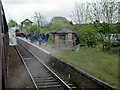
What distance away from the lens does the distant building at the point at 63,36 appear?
19191mm

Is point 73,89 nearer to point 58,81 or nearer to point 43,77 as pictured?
point 58,81

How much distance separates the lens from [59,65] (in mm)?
12492

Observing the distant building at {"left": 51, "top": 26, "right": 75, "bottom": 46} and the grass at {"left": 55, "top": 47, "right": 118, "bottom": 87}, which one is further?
the distant building at {"left": 51, "top": 26, "right": 75, "bottom": 46}

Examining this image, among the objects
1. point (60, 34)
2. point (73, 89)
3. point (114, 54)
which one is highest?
point (60, 34)

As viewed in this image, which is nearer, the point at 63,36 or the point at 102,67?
the point at 102,67

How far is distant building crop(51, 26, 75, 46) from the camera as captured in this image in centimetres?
1919

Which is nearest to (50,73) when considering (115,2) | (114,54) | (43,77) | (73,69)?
(43,77)

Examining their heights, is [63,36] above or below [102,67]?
above

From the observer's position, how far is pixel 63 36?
20.3m

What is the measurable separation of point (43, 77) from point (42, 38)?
14.1 m

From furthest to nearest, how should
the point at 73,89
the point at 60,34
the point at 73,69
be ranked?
the point at 60,34 < the point at 73,69 < the point at 73,89

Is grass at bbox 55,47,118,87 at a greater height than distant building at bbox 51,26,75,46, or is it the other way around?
distant building at bbox 51,26,75,46

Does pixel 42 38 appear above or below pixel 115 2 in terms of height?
below

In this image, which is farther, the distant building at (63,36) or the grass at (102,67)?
the distant building at (63,36)
